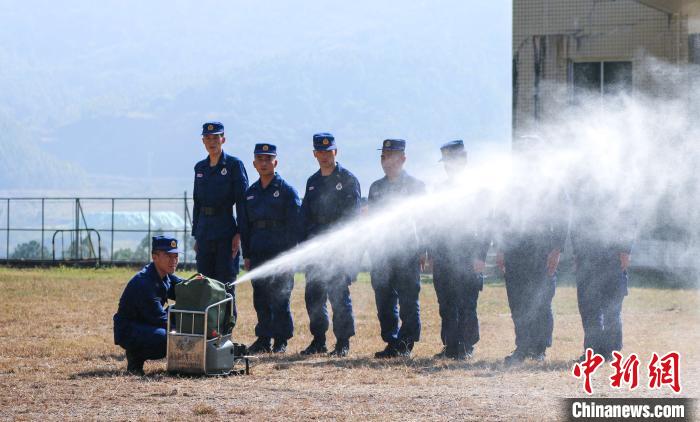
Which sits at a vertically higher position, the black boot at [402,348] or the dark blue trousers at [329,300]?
the dark blue trousers at [329,300]

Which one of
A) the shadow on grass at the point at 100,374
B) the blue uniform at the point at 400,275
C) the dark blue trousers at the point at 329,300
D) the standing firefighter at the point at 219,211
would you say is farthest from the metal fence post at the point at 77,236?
the shadow on grass at the point at 100,374

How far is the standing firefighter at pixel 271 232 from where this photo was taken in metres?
12.1

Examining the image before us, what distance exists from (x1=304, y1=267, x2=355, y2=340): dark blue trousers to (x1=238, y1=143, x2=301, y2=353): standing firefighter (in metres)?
0.26

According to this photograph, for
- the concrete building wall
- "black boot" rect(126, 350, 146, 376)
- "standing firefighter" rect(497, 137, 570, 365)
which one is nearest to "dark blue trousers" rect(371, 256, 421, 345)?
"standing firefighter" rect(497, 137, 570, 365)

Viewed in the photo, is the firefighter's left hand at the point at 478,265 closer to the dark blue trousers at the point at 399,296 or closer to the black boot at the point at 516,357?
the dark blue trousers at the point at 399,296

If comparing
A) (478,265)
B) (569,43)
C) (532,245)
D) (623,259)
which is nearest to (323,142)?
(478,265)

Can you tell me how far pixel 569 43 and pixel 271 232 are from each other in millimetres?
15415

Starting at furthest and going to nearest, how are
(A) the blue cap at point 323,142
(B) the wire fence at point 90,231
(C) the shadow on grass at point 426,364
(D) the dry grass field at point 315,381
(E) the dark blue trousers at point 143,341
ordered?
1. (B) the wire fence at point 90,231
2. (A) the blue cap at point 323,142
3. (C) the shadow on grass at point 426,364
4. (E) the dark blue trousers at point 143,341
5. (D) the dry grass field at point 315,381

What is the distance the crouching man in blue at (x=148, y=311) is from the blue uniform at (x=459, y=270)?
8.93 feet

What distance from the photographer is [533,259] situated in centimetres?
1145

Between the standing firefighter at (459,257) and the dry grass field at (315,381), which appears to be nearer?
the dry grass field at (315,381)

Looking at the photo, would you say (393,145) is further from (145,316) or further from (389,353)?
(145,316)

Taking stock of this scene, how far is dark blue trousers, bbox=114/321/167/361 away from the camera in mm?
10477

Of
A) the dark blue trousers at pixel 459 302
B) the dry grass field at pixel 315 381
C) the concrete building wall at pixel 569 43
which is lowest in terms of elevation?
the dry grass field at pixel 315 381
